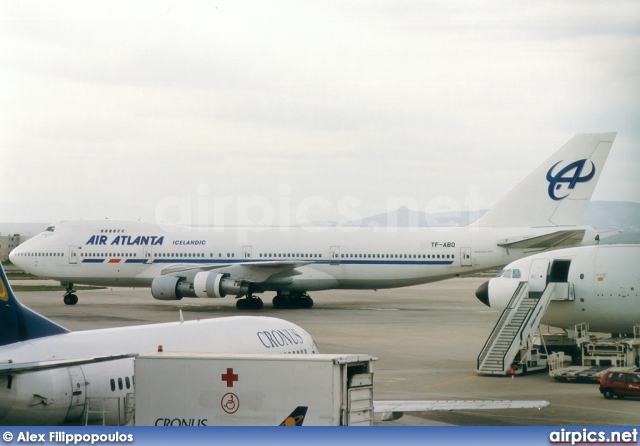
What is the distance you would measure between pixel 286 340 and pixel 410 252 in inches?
1116

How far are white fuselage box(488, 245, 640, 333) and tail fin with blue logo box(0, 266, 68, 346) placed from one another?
1915cm

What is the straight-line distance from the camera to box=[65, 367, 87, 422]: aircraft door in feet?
52.6

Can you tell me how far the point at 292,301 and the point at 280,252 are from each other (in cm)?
321

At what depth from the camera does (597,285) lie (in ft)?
98.5

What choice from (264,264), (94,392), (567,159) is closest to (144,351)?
(94,392)

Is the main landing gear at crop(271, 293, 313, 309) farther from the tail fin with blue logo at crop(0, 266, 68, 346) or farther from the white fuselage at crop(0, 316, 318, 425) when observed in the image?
the tail fin with blue logo at crop(0, 266, 68, 346)

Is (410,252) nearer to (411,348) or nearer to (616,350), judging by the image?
(411,348)

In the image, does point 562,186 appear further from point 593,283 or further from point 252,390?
point 252,390

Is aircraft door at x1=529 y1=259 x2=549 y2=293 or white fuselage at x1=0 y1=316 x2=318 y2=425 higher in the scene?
aircraft door at x1=529 y1=259 x2=549 y2=293

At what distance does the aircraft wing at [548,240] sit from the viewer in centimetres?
4609

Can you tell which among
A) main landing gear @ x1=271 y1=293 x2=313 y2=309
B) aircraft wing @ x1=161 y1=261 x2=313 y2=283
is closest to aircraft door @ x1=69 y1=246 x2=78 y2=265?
aircraft wing @ x1=161 y1=261 x2=313 y2=283

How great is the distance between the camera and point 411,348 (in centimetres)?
3484

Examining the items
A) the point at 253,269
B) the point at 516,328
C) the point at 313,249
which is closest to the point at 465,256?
the point at 313,249

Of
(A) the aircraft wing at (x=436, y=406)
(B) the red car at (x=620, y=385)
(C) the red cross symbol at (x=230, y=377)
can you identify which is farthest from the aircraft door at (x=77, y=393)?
(B) the red car at (x=620, y=385)
